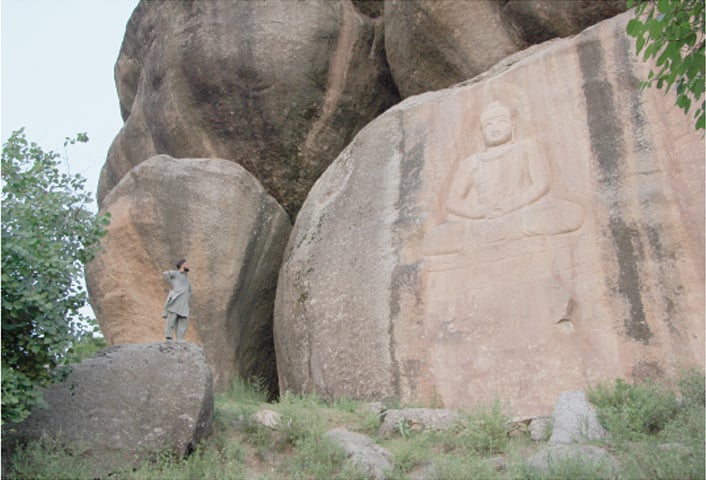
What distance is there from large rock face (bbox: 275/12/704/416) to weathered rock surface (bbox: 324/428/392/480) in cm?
165

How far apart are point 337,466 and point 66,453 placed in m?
2.03

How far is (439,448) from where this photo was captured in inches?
280

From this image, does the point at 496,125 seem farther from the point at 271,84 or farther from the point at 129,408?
the point at 129,408

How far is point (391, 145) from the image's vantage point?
34.2 feet

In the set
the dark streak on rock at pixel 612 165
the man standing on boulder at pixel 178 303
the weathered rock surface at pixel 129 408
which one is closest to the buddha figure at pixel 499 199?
the dark streak on rock at pixel 612 165

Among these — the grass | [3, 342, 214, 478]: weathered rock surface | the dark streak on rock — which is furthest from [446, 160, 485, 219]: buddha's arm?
[3, 342, 214, 478]: weathered rock surface

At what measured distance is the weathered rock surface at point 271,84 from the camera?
513 inches

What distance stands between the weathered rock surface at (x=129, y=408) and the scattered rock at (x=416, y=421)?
1.53m

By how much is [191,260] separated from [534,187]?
4.35 metres

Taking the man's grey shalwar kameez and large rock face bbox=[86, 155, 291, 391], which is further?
large rock face bbox=[86, 155, 291, 391]

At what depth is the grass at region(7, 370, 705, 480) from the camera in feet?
19.2

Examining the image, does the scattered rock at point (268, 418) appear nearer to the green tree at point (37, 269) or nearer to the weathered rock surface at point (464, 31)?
the green tree at point (37, 269)

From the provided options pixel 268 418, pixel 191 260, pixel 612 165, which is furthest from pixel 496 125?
pixel 268 418

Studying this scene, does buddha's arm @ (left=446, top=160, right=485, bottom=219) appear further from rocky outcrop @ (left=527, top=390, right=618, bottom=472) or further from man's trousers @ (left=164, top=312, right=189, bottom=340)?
man's trousers @ (left=164, top=312, right=189, bottom=340)
